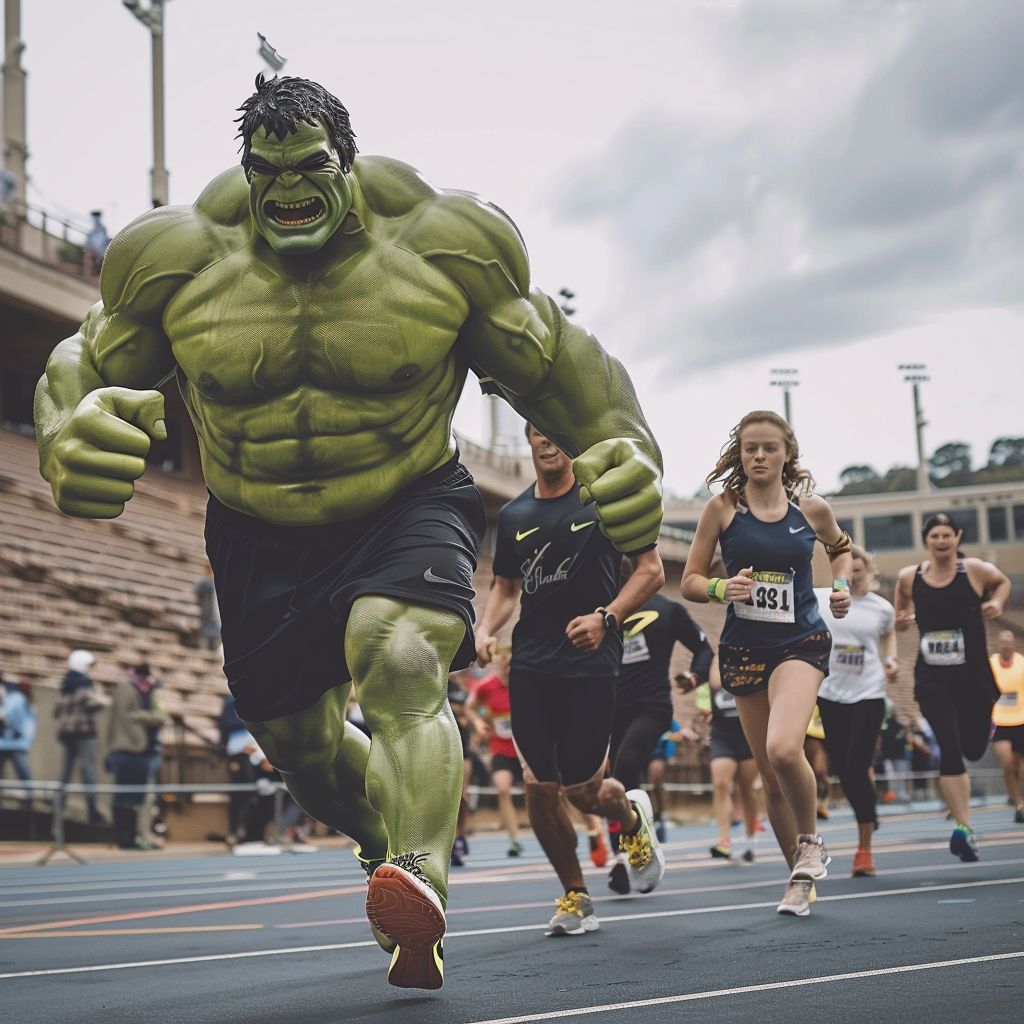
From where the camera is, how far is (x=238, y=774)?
14219 mm

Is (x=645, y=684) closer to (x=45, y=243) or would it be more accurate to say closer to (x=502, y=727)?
(x=502, y=727)

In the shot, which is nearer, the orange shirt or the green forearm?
the green forearm

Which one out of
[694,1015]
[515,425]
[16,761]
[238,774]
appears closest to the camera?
[694,1015]

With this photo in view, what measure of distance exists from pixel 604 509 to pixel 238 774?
1114cm

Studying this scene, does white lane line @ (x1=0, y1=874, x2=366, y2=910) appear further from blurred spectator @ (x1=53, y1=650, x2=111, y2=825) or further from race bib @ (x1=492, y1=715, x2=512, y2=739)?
race bib @ (x1=492, y1=715, x2=512, y2=739)

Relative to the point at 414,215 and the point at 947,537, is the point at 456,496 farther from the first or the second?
the point at 947,537

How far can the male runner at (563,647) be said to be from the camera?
611cm

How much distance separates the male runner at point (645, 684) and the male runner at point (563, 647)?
2036mm

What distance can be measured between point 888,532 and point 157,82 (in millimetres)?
46385

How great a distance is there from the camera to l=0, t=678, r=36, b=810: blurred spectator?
1298 centimetres

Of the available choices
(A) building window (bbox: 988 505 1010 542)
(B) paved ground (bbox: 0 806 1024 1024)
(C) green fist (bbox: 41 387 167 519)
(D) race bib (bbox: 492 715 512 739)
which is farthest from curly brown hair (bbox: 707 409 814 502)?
(A) building window (bbox: 988 505 1010 542)

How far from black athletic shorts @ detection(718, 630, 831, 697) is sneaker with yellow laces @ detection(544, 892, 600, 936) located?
115 centimetres

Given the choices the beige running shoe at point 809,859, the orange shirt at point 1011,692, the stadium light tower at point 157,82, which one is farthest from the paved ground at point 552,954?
the stadium light tower at point 157,82

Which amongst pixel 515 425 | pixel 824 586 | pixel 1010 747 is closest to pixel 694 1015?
pixel 824 586
